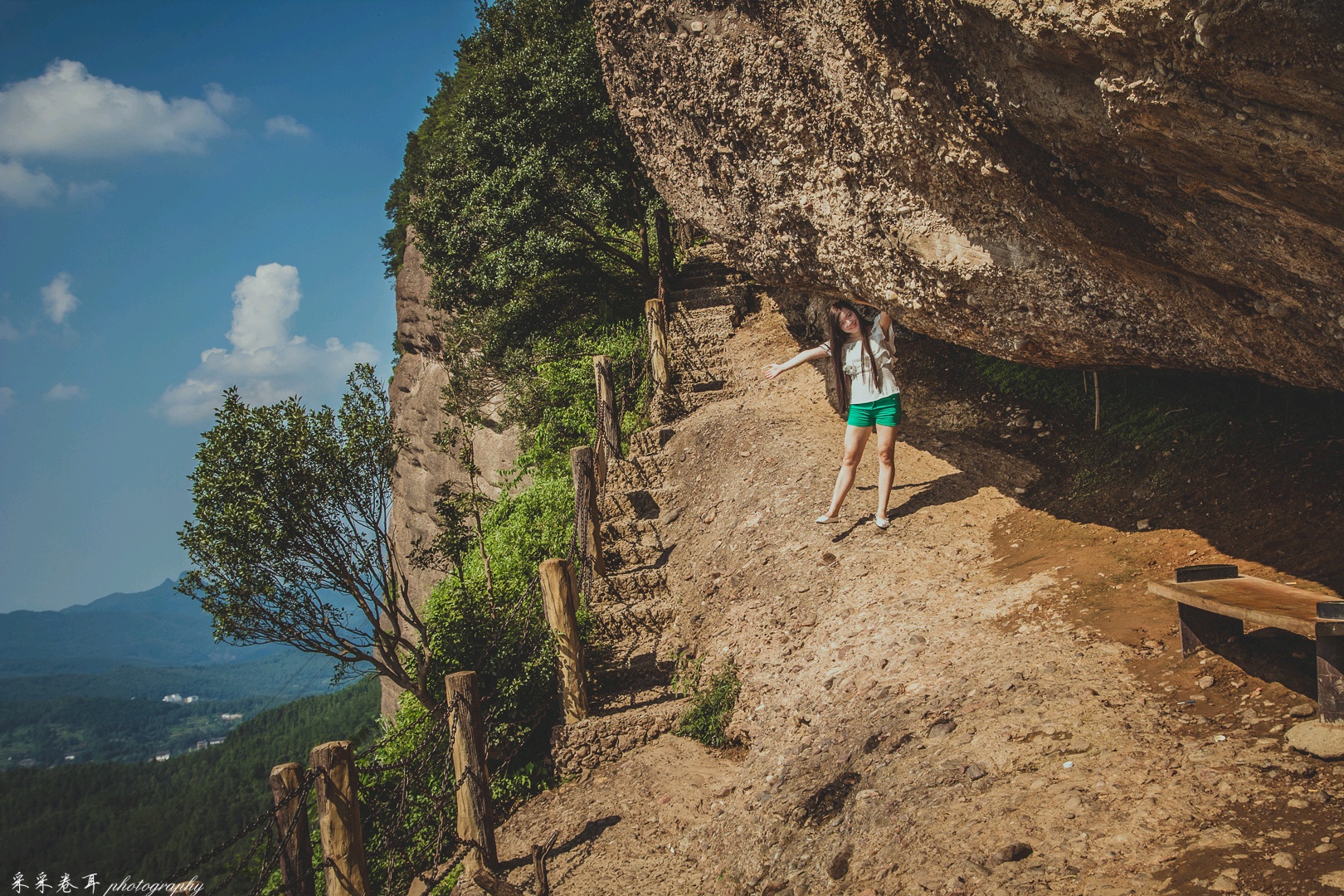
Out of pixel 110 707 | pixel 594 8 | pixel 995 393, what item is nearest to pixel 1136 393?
pixel 995 393

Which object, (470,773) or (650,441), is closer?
(470,773)

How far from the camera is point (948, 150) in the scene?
16.8ft

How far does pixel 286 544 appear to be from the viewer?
28.1 ft

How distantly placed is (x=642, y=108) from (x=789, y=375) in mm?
4849

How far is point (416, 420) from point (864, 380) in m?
18.7

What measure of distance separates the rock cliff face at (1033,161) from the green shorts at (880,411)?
878 millimetres

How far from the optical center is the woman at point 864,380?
6453mm

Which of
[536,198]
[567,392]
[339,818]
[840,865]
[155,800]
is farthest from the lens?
[155,800]

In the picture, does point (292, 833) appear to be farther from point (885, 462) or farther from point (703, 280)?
point (703, 280)

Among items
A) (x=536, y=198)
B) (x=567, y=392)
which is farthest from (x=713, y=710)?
(x=536, y=198)

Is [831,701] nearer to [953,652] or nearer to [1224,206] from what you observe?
[953,652]

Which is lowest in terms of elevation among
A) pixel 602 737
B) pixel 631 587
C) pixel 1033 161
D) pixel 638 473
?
pixel 602 737

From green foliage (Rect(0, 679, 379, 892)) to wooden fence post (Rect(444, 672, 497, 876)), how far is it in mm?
17012

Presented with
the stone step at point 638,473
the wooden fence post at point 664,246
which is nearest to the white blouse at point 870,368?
the stone step at point 638,473
